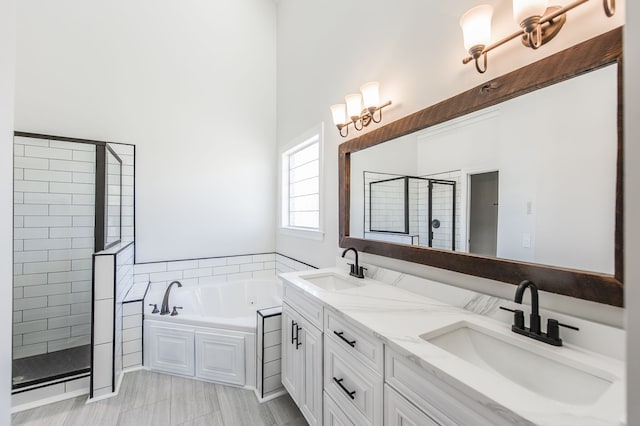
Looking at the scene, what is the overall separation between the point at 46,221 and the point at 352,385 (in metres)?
2.90

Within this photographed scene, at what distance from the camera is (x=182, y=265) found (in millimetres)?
3010

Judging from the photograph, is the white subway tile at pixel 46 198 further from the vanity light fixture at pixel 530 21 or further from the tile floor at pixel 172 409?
the vanity light fixture at pixel 530 21

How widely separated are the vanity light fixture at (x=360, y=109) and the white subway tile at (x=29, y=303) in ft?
9.67

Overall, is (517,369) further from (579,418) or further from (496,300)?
(579,418)

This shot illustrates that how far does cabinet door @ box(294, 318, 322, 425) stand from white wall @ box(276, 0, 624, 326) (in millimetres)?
640

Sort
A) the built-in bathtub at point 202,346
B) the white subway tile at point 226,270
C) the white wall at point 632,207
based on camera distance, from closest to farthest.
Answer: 1. the white wall at point 632,207
2. the built-in bathtub at point 202,346
3. the white subway tile at point 226,270

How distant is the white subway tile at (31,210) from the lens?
2.33 metres

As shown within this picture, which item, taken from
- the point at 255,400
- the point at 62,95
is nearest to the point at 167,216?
the point at 62,95

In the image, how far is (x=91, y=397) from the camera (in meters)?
2.01

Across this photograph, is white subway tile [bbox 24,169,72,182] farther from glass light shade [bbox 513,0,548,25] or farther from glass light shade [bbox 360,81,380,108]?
glass light shade [bbox 513,0,548,25]

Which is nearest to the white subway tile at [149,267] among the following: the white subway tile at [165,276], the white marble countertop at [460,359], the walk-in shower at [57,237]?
the white subway tile at [165,276]

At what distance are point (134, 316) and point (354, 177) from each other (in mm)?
2158

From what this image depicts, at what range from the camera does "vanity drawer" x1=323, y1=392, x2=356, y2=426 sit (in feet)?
4.18

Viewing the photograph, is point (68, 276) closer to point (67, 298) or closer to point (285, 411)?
point (67, 298)
